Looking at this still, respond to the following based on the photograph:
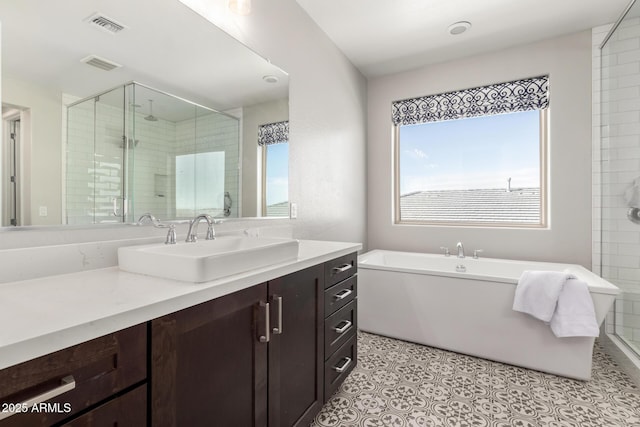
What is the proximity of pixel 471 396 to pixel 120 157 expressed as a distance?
221 cm

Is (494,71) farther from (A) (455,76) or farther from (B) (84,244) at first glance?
(B) (84,244)

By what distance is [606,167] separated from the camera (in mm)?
2555

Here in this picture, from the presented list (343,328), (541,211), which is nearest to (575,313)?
(541,211)

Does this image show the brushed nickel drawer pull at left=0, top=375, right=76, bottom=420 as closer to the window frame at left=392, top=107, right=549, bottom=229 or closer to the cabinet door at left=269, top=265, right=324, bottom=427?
the cabinet door at left=269, top=265, right=324, bottom=427

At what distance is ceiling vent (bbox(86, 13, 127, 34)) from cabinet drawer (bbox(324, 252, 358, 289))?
1330 mm

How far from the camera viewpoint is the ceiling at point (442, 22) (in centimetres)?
232

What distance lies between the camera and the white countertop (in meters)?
0.57

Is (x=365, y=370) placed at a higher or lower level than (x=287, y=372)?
lower

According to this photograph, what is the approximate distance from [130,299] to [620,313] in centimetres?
326

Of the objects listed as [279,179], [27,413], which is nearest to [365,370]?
[279,179]

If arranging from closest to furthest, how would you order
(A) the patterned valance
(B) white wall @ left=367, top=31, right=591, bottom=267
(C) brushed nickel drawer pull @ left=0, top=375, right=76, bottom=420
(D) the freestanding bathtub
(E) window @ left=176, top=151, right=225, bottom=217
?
1. (C) brushed nickel drawer pull @ left=0, top=375, right=76, bottom=420
2. (E) window @ left=176, top=151, right=225, bottom=217
3. (D) the freestanding bathtub
4. (B) white wall @ left=367, top=31, right=591, bottom=267
5. (A) the patterned valance

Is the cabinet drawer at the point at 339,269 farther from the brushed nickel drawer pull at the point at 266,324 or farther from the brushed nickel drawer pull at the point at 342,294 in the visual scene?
Result: the brushed nickel drawer pull at the point at 266,324

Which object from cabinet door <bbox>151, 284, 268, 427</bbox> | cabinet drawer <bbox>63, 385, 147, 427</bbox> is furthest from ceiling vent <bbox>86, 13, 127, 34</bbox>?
cabinet drawer <bbox>63, 385, 147, 427</bbox>

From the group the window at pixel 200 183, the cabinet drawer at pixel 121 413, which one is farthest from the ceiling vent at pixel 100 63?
the cabinet drawer at pixel 121 413
